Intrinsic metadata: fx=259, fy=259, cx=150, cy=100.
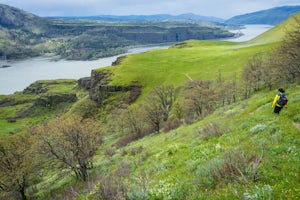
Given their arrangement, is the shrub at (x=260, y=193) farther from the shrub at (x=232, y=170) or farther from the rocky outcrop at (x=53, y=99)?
the rocky outcrop at (x=53, y=99)


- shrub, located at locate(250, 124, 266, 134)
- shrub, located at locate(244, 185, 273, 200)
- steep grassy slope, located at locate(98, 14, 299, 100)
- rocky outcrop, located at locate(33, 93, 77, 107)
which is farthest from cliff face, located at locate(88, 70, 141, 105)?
shrub, located at locate(244, 185, 273, 200)

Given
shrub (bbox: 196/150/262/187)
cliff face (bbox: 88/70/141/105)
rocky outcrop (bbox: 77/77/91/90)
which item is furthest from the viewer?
rocky outcrop (bbox: 77/77/91/90)

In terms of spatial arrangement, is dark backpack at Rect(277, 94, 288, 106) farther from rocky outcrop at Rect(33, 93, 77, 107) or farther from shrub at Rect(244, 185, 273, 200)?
rocky outcrop at Rect(33, 93, 77, 107)

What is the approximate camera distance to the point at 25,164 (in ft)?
104

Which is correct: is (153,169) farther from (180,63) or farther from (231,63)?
(180,63)

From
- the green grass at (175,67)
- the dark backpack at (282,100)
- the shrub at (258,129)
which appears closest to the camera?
the shrub at (258,129)

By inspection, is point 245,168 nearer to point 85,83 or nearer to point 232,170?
point 232,170

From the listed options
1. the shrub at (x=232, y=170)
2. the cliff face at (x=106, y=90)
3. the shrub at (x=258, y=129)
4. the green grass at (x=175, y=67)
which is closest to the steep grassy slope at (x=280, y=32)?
the green grass at (x=175, y=67)

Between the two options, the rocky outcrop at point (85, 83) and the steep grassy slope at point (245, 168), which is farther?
the rocky outcrop at point (85, 83)

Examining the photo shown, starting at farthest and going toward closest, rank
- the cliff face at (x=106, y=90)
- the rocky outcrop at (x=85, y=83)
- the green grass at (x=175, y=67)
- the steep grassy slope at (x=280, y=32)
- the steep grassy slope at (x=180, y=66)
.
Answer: the rocky outcrop at (x=85, y=83), the steep grassy slope at (x=280, y=32), the cliff face at (x=106, y=90), the steep grassy slope at (x=180, y=66), the green grass at (x=175, y=67)

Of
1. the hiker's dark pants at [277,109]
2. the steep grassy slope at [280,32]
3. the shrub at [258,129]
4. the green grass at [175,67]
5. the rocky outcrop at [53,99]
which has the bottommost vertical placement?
the rocky outcrop at [53,99]

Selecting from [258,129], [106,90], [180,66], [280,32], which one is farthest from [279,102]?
[280,32]

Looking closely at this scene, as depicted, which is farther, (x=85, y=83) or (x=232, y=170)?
(x=85, y=83)

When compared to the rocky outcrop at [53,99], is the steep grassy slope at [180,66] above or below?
above
